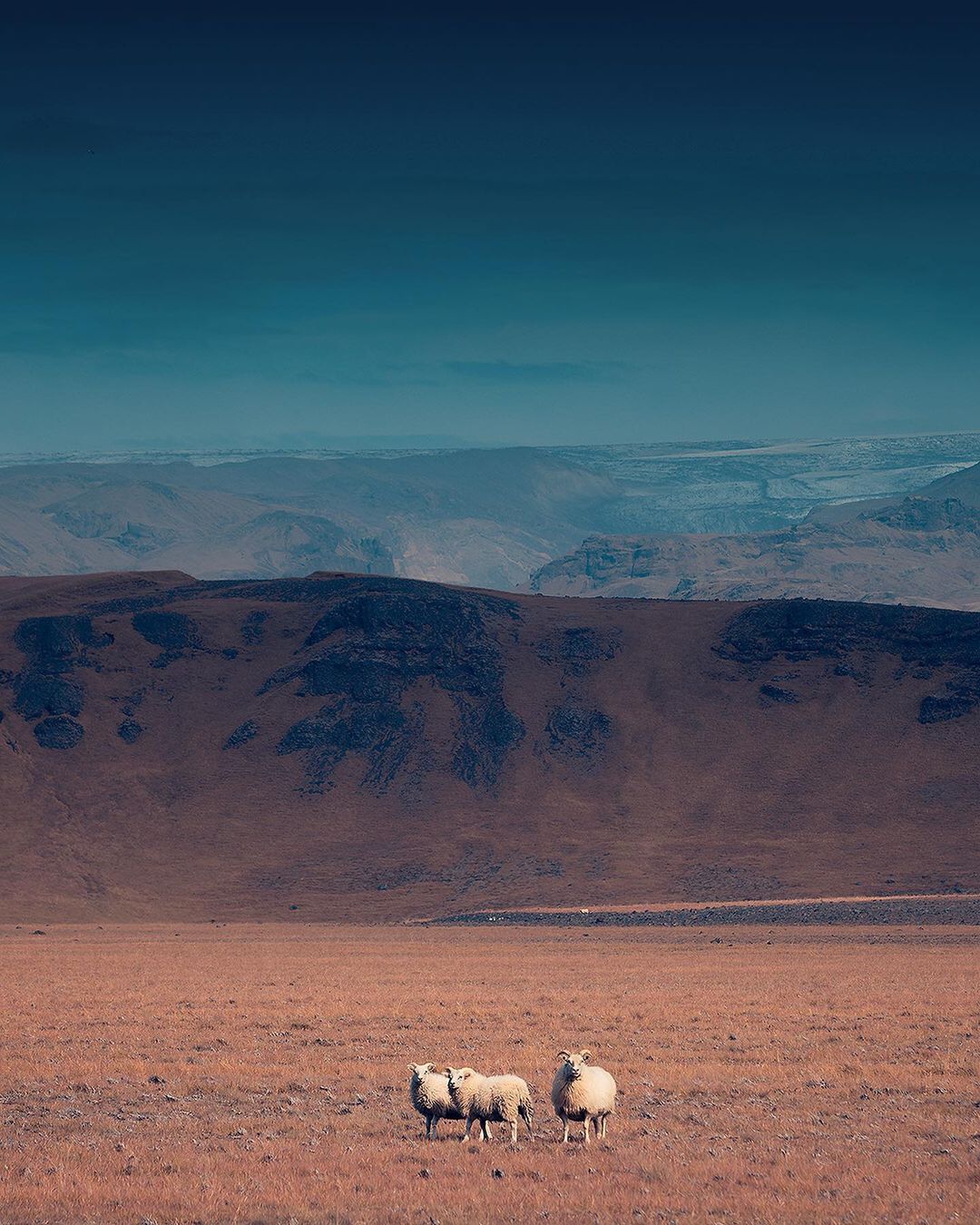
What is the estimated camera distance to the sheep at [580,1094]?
2289 cm

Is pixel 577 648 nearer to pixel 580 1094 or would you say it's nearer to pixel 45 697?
pixel 45 697

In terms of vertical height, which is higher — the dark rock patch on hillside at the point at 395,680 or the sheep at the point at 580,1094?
the sheep at the point at 580,1094

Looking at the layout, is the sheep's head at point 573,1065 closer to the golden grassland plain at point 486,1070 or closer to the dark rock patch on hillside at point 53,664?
the golden grassland plain at point 486,1070

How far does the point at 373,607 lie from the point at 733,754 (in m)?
35.3

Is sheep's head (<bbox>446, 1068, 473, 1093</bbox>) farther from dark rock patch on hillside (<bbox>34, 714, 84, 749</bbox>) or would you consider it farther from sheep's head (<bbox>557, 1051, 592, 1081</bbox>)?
dark rock patch on hillside (<bbox>34, 714, 84, 749</bbox>)

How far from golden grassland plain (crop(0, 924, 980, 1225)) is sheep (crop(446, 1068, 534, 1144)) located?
52cm

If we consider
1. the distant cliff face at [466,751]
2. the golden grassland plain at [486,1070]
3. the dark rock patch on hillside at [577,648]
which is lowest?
the distant cliff face at [466,751]

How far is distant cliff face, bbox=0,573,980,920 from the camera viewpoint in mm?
104562

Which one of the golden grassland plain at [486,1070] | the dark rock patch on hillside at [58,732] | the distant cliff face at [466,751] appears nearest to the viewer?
the golden grassland plain at [486,1070]

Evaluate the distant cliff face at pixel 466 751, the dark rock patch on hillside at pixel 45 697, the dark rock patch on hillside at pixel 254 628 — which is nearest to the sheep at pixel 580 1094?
the distant cliff face at pixel 466 751

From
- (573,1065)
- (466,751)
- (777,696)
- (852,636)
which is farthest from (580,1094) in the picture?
(852,636)

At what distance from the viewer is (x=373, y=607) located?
136m

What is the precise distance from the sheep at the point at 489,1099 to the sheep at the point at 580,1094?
544 millimetres

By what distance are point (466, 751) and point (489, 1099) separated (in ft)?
334
